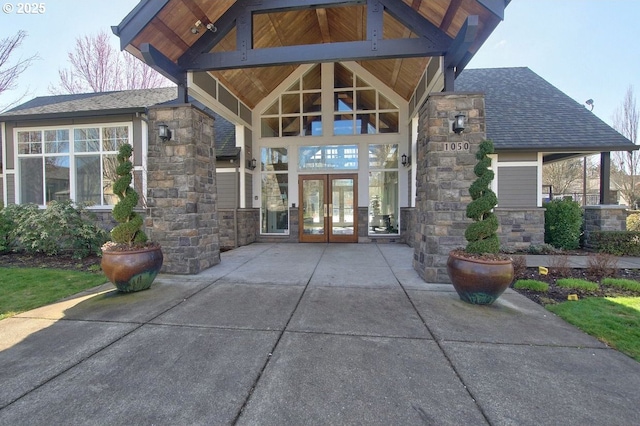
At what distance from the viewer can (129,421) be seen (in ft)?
5.75

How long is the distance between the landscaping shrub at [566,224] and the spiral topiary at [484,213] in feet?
19.6

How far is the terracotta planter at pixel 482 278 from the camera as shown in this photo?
3557 mm

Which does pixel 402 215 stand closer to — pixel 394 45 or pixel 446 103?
pixel 446 103

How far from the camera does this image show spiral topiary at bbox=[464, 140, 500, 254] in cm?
375

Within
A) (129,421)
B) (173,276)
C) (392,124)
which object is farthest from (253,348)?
(392,124)

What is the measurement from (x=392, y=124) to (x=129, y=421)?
30.0 feet

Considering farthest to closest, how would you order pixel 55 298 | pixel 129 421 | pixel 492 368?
pixel 55 298, pixel 492 368, pixel 129 421

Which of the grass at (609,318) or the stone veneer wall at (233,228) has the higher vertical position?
the stone veneer wall at (233,228)

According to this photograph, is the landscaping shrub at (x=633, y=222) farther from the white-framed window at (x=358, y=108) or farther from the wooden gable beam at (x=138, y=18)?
the wooden gable beam at (x=138, y=18)

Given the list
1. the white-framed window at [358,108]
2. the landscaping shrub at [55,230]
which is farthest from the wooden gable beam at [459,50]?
the landscaping shrub at [55,230]

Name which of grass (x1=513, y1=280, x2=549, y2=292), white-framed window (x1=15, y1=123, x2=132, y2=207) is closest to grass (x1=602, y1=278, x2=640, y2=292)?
grass (x1=513, y1=280, x2=549, y2=292)

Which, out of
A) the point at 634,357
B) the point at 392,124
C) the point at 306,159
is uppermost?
the point at 392,124

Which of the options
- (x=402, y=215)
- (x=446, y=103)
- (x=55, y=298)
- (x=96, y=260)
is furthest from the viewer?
(x=402, y=215)
